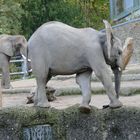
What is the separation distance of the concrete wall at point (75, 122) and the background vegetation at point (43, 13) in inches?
485

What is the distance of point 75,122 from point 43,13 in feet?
53.0

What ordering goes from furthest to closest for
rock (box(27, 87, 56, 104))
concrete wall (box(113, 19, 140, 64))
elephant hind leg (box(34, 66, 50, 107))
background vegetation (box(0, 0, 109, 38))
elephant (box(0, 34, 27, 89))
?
1. background vegetation (box(0, 0, 109, 38))
2. concrete wall (box(113, 19, 140, 64))
3. elephant (box(0, 34, 27, 89))
4. rock (box(27, 87, 56, 104))
5. elephant hind leg (box(34, 66, 50, 107))

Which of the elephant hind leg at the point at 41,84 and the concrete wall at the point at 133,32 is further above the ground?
the elephant hind leg at the point at 41,84

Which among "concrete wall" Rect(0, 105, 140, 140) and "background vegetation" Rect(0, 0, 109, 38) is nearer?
"concrete wall" Rect(0, 105, 140, 140)

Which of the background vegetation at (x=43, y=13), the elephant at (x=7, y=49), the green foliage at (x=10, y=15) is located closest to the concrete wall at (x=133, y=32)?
the elephant at (x=7, y=49)

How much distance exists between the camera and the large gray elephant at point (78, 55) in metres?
4.72

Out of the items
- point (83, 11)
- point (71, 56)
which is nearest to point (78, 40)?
point (71, 56)

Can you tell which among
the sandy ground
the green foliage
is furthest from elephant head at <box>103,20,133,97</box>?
the green foliage

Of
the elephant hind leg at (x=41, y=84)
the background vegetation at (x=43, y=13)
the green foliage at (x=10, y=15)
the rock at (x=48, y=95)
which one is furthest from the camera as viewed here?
the background vegetation at (x=43, y=13)

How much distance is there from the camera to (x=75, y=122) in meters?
4.93

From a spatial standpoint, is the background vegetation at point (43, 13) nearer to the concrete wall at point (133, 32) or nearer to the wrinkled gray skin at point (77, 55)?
the concrete wall at point (133, 32)

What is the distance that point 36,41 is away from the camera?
4.98 metres

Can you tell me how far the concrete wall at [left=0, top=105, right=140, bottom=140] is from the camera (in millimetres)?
4781

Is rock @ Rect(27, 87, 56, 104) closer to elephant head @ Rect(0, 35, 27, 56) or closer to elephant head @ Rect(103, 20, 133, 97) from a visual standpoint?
elephant head @ Rect(103, 20, 133, 97)
